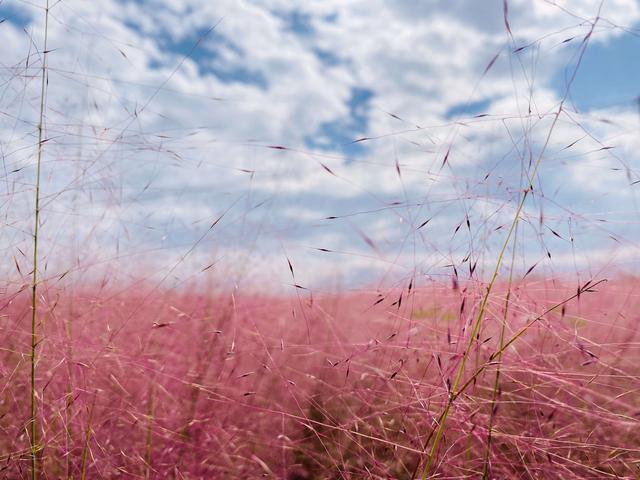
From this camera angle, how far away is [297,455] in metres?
2.38

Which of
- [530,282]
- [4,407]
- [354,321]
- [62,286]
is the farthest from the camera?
[354,321]

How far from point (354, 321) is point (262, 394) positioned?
115 centimetres

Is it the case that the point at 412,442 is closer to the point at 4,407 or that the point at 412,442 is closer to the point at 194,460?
the point at 194,460

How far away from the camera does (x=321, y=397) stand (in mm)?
2680

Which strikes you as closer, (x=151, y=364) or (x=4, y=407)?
(x=151, y=364)

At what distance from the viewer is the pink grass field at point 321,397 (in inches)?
74.0

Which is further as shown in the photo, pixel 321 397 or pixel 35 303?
pixel 321 397

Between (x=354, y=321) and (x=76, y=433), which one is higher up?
(x=76, y=433)

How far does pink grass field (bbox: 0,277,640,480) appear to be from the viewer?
6.16 feet

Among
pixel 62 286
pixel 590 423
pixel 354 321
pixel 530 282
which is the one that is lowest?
pixel 354 321

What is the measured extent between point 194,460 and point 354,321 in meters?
1.71

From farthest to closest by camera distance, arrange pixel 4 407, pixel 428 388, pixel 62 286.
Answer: pixel 4 407, pixel 62 286, pixel 428 388

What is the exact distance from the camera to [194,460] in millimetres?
2182

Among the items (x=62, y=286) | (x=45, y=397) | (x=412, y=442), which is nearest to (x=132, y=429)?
(x=45, y=397)
